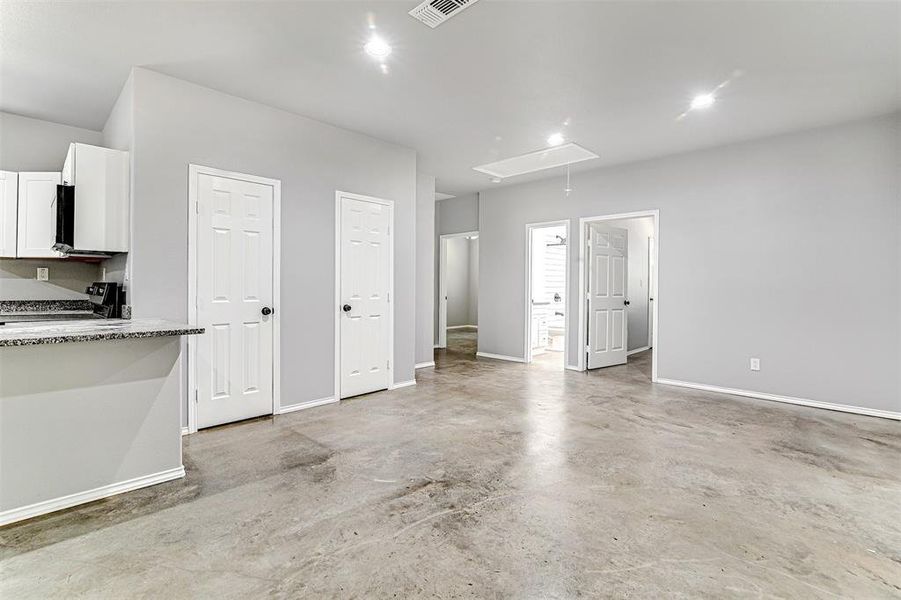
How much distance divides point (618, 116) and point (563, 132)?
0.60 m

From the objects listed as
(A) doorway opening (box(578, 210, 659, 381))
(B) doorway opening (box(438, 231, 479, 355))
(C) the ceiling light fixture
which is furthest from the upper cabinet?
(B) doorway opening (box(438, 231, 479, 355))

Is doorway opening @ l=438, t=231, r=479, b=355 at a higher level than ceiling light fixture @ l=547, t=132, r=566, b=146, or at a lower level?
lower

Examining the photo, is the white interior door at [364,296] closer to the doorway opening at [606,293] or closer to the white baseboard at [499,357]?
the white baseboard at [499,357]

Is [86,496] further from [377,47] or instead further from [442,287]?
[442,287]

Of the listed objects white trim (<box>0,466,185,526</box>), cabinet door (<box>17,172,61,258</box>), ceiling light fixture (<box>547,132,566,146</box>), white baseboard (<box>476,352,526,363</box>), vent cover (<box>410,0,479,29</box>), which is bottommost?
white trim (<box>0,466,185,526</box>)

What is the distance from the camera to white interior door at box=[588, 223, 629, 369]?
6195mm

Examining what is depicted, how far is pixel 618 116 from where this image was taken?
4098 mm

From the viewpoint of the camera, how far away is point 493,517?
2.29 meters

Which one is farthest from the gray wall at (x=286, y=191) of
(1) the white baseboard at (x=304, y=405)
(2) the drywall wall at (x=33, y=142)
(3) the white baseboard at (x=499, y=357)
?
(3) the white baseboard at (x=499, y=357)

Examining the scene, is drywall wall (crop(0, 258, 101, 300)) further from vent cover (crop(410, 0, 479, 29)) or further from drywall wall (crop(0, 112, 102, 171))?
vent cover (crop(410, 0, 479, 29))

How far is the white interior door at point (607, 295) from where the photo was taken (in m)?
6.20

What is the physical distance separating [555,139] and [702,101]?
143 cm

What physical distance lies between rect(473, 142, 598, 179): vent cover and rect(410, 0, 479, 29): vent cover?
2.72 m

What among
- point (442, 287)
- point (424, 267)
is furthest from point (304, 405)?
point (442, 287)
